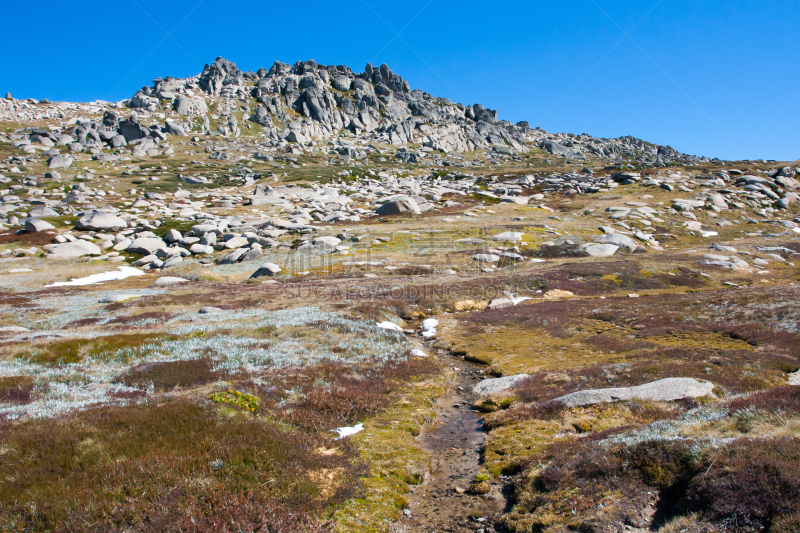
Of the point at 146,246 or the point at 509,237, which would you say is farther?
the point at 509,237

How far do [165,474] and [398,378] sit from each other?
12.0 m

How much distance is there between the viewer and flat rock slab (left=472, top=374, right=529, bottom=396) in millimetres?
17875

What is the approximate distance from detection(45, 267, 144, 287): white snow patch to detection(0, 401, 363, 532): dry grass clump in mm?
46799

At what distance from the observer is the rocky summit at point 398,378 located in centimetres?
777

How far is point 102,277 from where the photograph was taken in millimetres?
50594

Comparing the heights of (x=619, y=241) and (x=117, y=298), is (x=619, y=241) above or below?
above

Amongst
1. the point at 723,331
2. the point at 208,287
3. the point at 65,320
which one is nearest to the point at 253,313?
the point at 65,320

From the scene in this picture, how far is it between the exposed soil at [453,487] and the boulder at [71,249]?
210 ft

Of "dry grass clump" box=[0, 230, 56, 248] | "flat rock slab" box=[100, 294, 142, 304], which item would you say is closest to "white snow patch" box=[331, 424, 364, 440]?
"flat rock slab" box=[100, 294, 142, 304]

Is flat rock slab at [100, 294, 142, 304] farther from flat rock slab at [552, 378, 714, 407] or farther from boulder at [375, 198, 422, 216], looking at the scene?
boulder at [375, 198, 422, 216]

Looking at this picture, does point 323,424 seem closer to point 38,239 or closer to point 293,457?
point 293,457

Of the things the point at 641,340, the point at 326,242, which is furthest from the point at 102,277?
the point at 641,340

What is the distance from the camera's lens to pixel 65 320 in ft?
93.4

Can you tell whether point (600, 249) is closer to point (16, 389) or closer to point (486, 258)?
point (486, 258)
